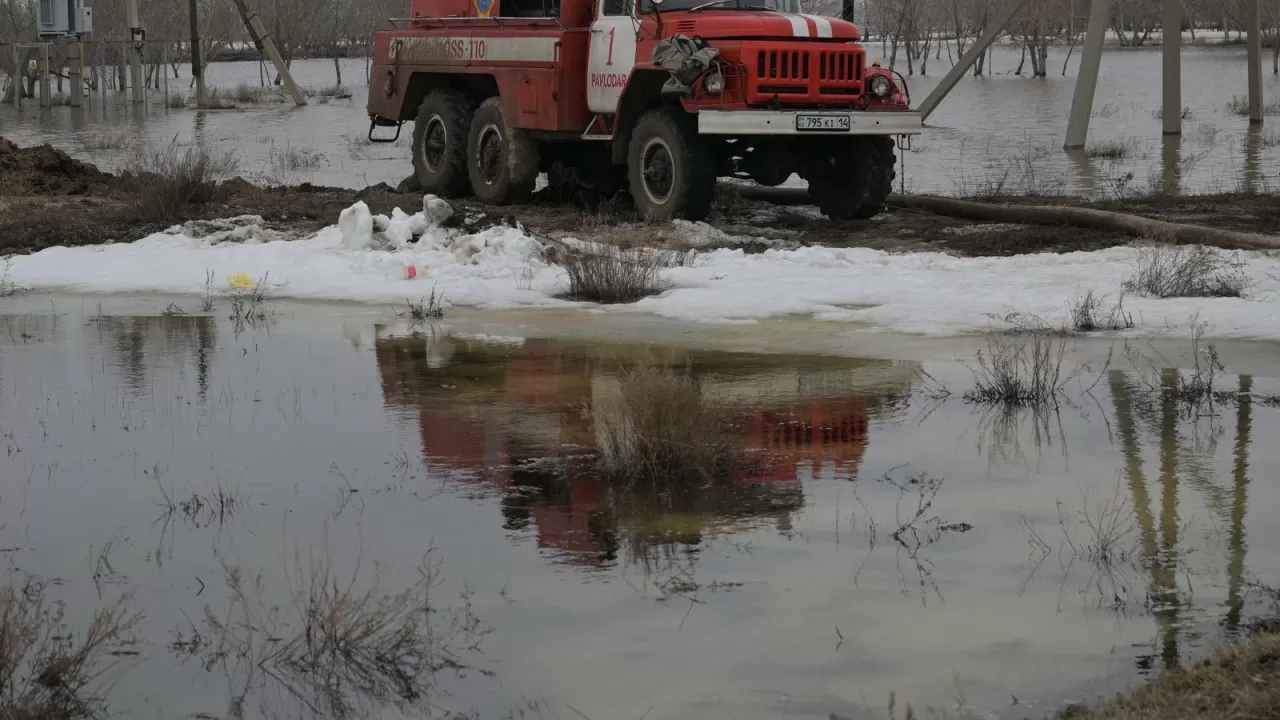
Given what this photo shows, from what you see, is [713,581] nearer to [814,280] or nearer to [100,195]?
[814,280]

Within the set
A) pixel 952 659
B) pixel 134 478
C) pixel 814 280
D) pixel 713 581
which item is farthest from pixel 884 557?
pixel 814 280

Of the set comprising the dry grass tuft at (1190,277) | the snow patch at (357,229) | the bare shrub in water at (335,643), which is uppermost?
the snow patch at (357,229)

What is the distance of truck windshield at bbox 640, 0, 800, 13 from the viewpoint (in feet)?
49.9

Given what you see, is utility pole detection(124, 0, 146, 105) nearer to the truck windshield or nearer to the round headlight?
the truck windshield

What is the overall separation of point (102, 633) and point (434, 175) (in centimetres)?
1430

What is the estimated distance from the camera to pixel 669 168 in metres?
15.4

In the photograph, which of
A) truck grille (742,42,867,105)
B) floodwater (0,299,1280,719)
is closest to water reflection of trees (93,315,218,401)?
floodwater (0,299,1280,719)

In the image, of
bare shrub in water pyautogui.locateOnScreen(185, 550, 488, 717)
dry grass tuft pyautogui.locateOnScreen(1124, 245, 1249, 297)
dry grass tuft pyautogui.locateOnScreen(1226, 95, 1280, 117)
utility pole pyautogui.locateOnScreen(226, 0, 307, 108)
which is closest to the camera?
bare shrub in water pyautogui.locateOnScreen(185, 550, 488, 717)

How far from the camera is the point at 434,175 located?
1923 cm

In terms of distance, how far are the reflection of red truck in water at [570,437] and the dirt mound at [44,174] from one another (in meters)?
9.02

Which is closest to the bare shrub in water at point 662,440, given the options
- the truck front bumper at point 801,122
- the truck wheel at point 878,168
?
the truck front bumper at point 801,122

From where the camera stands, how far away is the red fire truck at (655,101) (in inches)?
576

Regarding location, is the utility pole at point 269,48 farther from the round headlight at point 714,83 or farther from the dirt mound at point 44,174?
the round headlight at point 714,83

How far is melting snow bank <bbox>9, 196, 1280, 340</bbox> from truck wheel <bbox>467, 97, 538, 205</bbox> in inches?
116
